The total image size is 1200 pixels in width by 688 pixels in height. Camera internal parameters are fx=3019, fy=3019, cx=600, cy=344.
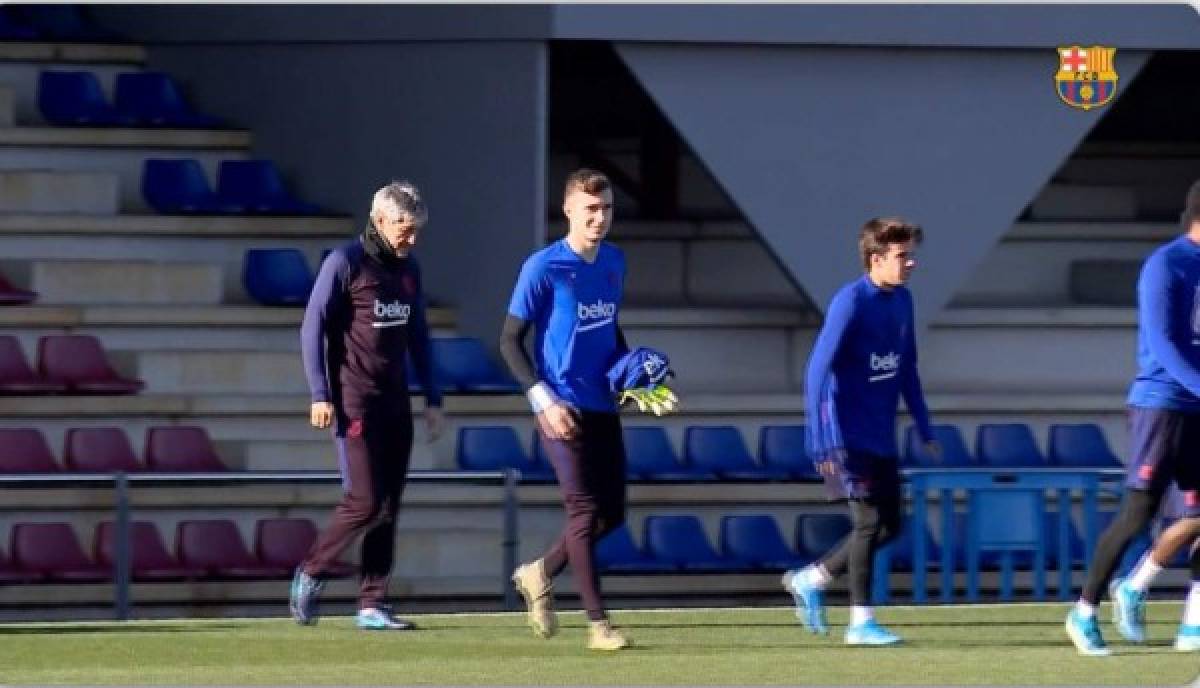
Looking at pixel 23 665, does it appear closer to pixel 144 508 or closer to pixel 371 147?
pixel 144 508

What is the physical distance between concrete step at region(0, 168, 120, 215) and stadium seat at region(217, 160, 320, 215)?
0.64m

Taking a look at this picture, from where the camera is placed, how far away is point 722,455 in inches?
660

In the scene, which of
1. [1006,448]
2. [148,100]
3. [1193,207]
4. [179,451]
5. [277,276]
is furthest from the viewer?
[148,100]

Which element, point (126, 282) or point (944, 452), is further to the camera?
point (126, 282)

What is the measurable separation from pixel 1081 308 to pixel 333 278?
8.53 meters

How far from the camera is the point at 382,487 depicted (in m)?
11.0

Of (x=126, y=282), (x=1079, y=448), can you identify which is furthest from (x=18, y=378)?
(x=1079, y=448)

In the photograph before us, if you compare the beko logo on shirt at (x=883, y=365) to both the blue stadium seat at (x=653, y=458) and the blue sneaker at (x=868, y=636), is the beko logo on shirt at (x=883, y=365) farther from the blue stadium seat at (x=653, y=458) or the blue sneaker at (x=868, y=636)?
the blue stadium seat at (x=653, y=458)

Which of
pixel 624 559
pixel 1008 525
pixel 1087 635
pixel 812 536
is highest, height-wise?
pixel 1087 635

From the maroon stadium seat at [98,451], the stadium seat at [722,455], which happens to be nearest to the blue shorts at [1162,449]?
the stadium seat at [722,455]

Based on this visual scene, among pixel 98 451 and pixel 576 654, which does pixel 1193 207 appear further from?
pixel 98 451

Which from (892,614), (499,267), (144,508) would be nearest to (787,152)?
(499,267)

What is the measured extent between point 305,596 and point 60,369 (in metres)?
5.49

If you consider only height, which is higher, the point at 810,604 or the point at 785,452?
the point at 785,452
